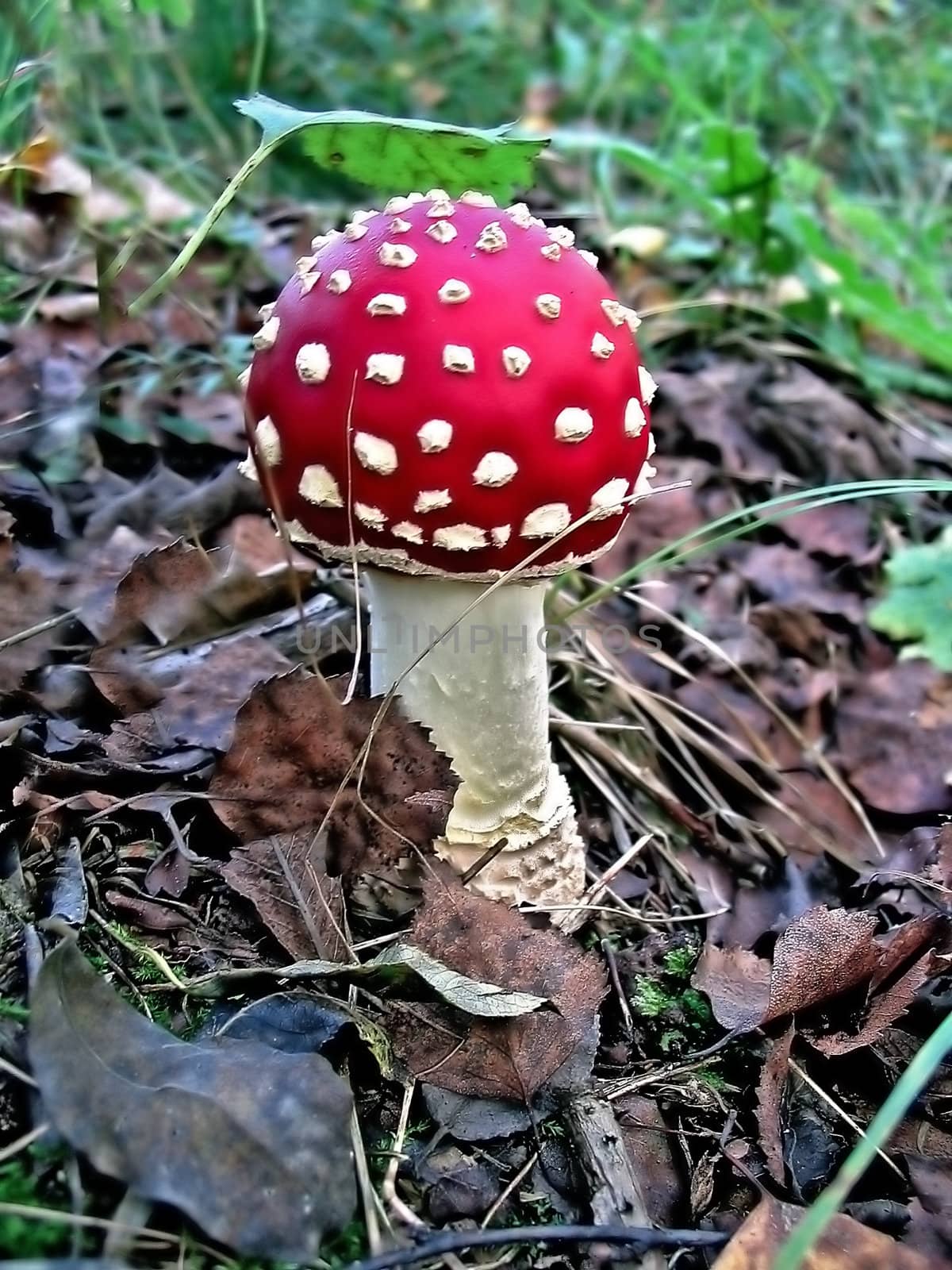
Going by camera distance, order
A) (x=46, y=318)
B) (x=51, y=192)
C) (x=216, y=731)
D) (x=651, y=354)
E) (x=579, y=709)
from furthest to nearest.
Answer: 1. (x=651, y=354)
2. (x=51, y=192)
3. (x=46, y=318)
4. (x=579, y=709)
5. (x=216, y=731)

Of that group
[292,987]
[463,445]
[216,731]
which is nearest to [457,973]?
[292,987]

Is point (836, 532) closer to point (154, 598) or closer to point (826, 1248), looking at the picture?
point (154, 598)

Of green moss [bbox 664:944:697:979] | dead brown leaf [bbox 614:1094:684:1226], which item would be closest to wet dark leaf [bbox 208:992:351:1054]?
dead brown leaf [bbox 614:1094:684:1226]

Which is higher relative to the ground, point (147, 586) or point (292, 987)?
point (147, 586)

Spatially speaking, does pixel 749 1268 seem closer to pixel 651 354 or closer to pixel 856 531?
pixel 856 531

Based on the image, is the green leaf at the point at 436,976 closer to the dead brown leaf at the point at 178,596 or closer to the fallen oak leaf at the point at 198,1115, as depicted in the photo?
the fallen oak leaf at the point at 198,1115

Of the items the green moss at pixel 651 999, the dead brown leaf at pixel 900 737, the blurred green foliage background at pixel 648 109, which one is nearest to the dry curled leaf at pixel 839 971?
the green moss at pixel 651 999

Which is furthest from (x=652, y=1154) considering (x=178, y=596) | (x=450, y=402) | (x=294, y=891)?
(x=178, y=596)
